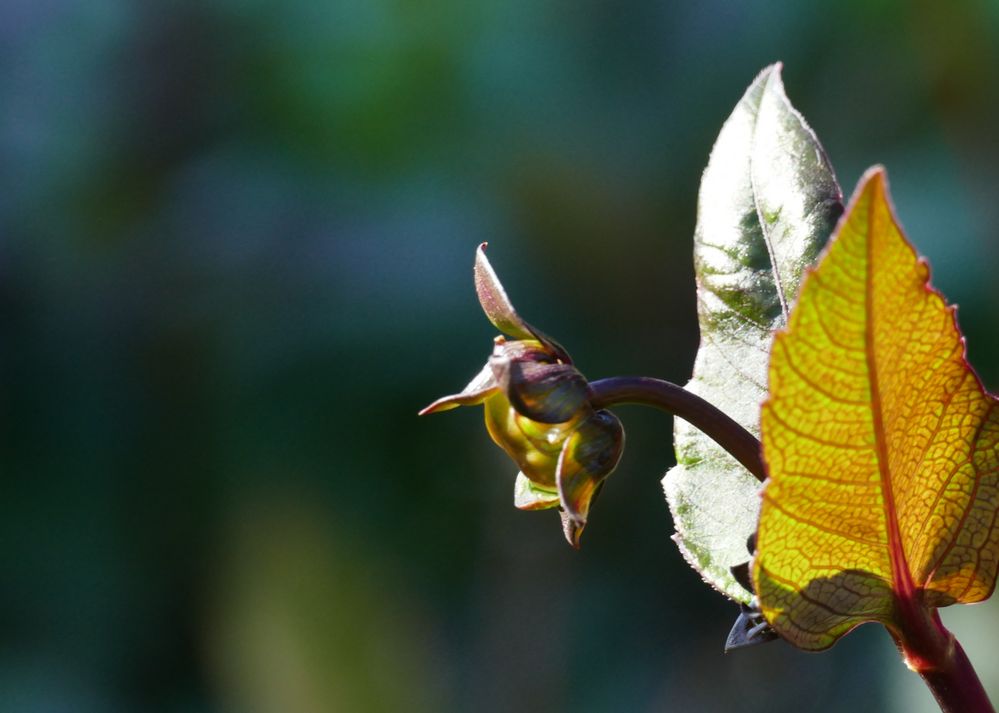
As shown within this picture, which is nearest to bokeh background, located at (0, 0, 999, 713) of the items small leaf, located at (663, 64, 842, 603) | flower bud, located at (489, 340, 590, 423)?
small leaf, located at (663, 64, 842, 603)

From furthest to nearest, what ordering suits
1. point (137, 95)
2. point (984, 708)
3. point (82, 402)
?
point (137, 95) → point (82, 402) → point (984, 708)

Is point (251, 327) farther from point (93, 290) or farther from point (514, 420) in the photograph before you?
point (514, 420)

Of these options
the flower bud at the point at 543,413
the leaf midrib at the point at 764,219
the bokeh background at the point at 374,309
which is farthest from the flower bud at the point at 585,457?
the bokeh background at the point at 374,309

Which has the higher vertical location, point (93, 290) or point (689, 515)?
point (689, 515)

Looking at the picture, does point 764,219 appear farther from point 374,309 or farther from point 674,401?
point 374,309

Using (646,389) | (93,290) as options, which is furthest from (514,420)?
(93,290)
